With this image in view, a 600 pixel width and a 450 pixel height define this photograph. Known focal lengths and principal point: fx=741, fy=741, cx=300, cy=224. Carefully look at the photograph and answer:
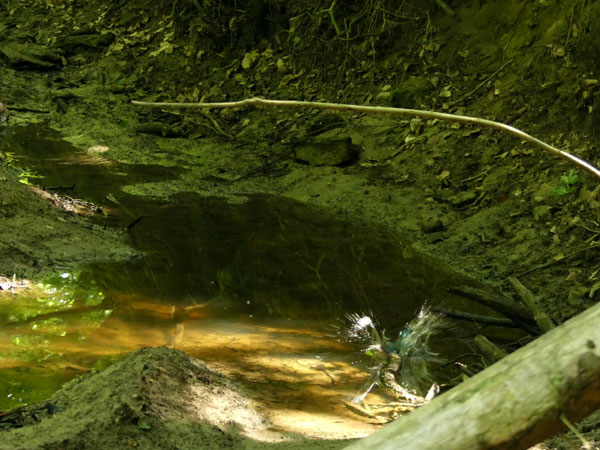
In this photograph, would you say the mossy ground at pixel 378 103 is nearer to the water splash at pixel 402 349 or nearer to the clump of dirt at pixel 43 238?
the clump of dirt at pixel 43 238

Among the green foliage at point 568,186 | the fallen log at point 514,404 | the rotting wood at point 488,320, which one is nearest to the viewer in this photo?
the fallen log at point 514,404

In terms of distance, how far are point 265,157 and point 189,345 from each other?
4.71 m

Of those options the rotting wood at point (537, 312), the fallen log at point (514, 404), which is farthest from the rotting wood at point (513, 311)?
the fallen log at point (514, 404)

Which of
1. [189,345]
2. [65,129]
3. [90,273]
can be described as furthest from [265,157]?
[189,345]

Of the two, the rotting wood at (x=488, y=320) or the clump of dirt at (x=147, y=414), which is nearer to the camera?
the clump of dirt at (x=147, y=414)

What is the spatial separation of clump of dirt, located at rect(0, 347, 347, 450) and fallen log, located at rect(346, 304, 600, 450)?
152cm

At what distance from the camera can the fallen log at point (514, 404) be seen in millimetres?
1481

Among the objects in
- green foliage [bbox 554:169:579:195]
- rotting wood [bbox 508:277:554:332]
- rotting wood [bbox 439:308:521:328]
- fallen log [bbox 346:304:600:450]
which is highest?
fallen log [bbox 346:304:600:450]

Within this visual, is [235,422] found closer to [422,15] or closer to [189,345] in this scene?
[189,345]

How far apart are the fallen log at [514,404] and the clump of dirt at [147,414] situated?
5.00 feet

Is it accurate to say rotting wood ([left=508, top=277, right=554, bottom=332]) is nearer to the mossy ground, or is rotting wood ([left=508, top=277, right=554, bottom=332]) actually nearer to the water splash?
the water splash

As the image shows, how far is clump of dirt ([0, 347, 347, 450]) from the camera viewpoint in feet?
9.15

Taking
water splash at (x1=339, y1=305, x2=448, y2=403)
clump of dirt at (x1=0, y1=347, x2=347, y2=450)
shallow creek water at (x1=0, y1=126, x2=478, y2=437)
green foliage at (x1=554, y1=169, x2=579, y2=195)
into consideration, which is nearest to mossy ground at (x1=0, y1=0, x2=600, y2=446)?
green foliage at (x1=554, y1=169, x2=579, y2=195)

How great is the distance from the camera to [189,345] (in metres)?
4.34
